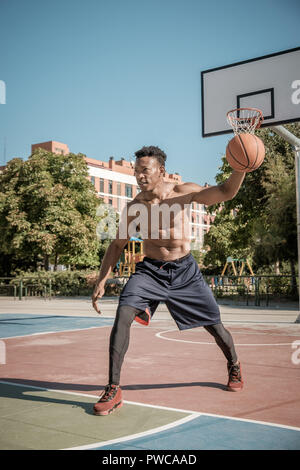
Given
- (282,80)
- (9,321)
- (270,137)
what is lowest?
(9,321)

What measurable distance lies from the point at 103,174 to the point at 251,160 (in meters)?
66.8

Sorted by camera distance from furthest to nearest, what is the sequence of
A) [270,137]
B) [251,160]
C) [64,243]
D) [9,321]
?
[64,243] < [270,137] < [9,321] < [251,160]

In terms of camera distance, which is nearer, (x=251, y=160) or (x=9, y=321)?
(x=251, y=160)

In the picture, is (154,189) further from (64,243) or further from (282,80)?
(64,243)

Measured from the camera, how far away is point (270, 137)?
2564 centimetres

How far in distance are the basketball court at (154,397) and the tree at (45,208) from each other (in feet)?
76.4

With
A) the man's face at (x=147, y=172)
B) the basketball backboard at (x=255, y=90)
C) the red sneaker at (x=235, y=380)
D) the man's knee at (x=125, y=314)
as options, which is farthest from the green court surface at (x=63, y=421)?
the basketball backboard at (x=255, y=90)

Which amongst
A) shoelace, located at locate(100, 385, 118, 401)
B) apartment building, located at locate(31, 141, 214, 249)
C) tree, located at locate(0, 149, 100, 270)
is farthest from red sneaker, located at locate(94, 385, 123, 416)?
apartment building, located at locate(31, 141, 214, 249)

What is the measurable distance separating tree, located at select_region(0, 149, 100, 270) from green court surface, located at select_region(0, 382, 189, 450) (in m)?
27.2

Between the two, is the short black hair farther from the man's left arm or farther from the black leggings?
the black leggings

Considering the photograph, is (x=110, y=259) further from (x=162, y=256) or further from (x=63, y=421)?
(x=63, y=421)

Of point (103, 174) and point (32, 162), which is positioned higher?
point (103, 174)

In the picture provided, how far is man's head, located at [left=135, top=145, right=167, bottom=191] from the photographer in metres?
4.79
